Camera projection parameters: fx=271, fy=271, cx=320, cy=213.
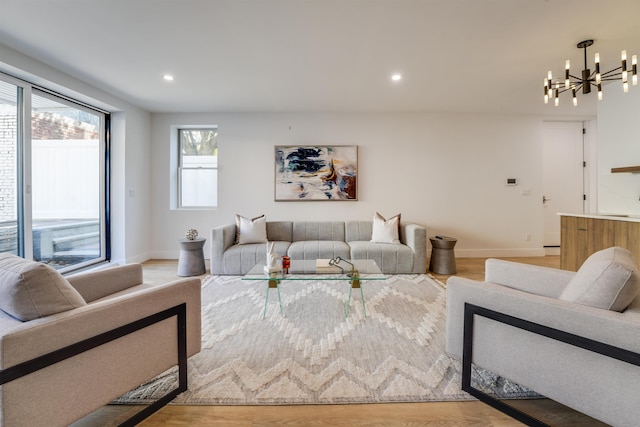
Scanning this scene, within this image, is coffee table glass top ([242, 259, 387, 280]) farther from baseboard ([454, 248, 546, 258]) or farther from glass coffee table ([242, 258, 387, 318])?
baseboard ([454, 248, 546, 258])

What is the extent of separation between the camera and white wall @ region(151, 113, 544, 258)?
4.80m

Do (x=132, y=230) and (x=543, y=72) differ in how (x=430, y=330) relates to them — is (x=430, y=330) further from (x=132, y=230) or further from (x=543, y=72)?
(x=132, y=230)

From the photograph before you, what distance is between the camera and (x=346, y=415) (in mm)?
1413

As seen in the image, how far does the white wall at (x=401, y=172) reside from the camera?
4805 millimetres

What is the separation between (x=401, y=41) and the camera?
8.44 ft

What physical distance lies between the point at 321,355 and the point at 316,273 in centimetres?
82

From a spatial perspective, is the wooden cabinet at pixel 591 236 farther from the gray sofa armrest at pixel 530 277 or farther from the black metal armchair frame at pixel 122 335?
the black metal armchair frame at pixel 122 335

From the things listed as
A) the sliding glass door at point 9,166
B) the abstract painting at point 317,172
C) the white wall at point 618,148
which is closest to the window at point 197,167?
the abstract painting at point 317,172

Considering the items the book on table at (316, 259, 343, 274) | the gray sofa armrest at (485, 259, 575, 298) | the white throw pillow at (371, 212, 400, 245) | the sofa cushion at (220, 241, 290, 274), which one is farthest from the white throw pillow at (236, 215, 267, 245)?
the gray sofa armrest at (485, 259, 575, 298)

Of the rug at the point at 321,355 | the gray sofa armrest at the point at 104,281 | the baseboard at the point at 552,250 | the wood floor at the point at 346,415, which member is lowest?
the wood floor at the point at 346,415

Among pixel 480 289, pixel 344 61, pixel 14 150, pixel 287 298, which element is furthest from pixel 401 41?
pixel 14 150

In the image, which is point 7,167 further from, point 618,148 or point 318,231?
point 618,148

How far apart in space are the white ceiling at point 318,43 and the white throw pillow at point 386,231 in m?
1.89

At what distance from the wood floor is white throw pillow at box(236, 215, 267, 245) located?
2.76 metres
